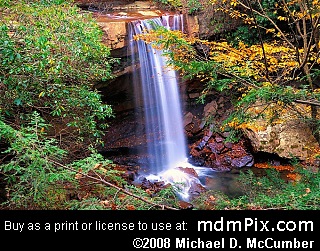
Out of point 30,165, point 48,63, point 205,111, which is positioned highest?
point 205,111

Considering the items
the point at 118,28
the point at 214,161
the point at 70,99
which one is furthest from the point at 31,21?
the point at 214,161

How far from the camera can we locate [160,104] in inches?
421

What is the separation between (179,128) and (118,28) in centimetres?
447

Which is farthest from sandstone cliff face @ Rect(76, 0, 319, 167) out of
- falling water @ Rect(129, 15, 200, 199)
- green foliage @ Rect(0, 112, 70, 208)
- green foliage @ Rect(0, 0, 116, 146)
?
green foliage @ Rect(0, 112, 70, 208)

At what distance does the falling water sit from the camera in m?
9.42

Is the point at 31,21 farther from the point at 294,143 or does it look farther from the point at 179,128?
the point at 294,143

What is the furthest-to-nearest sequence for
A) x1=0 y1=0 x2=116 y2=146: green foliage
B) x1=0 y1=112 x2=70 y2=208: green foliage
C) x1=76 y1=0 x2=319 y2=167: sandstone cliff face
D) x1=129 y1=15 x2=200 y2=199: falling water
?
1. x1=129 y1=15 x2=200 y2=199: falling water
2. x1=76 y1=0 x2=319 y2=167: sandstone cliff face
3. x1=0 y1=0 x2=116 y2=146: green foliage
4. x1=0 y1=112 x2=70 y2=208: green foliage

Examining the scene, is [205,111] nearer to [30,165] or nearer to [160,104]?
[160,104]

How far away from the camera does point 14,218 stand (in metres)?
2.62

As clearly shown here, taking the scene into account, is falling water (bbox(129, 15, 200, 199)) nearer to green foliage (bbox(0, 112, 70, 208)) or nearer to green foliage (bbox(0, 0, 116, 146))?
green foliage (bbox(0, 0, 116, 146))

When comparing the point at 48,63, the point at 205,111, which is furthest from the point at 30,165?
the point at 205,111

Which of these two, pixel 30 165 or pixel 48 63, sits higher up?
pixel 48 63

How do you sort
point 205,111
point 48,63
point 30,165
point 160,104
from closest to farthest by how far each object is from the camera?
point 30,165 → point 48,63 → point 160,104 → point 205,111

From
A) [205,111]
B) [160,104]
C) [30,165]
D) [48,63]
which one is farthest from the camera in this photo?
[205,111]
